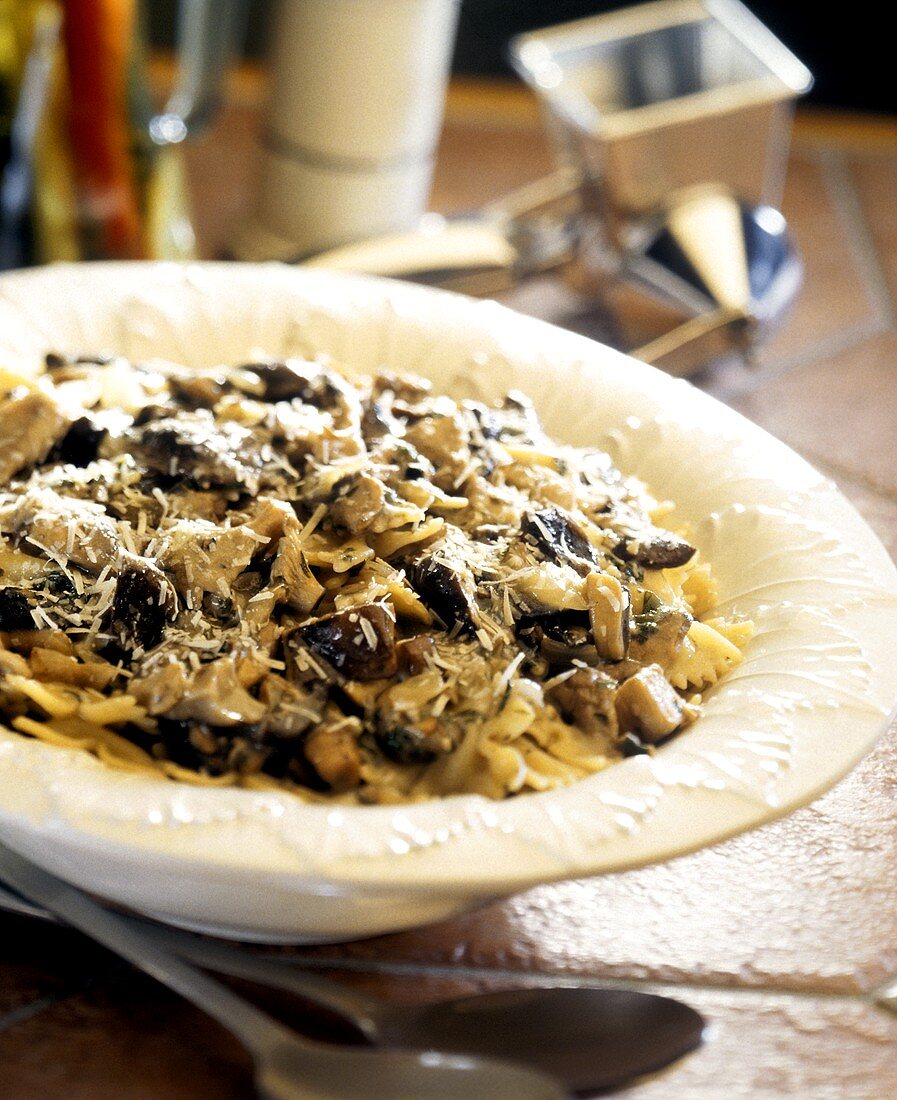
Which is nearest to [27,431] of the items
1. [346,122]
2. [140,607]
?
[140,607]

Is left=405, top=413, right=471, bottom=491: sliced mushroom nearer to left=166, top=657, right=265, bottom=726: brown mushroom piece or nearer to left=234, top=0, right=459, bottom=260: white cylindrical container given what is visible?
left=166, top=657, right=265, bottom=726: brown mushroom piece

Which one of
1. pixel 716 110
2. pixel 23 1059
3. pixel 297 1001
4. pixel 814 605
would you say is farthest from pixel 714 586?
pixel 716 110

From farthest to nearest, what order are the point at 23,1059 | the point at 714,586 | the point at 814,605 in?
the point at 714,586 → the point at 814,605 → the point at 23,1059

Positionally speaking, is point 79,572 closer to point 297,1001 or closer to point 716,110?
point 297,1001

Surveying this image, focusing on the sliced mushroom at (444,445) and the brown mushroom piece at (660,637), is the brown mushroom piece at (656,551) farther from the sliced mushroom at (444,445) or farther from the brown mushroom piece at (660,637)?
the sliced mushroom at (444,445)

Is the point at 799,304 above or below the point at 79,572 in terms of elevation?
below

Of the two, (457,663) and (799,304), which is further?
(799,304)

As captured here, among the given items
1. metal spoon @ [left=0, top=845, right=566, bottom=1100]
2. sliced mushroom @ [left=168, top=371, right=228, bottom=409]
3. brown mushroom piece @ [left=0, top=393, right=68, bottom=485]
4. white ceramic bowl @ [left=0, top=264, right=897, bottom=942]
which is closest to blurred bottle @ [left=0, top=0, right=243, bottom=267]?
white ceramic bowl @ [left=0, top=264, right=897, bottom=942]

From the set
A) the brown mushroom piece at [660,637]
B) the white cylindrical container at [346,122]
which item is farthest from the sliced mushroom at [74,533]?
the white cylindrical container at [346,122]
